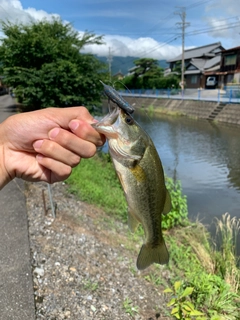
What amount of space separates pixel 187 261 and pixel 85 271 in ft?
6.31

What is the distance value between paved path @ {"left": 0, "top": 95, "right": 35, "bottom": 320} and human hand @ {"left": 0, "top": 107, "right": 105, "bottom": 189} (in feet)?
6.27

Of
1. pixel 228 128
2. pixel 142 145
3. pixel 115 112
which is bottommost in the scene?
pixel 228 128

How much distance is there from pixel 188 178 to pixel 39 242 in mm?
8100

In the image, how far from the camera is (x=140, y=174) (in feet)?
5.57

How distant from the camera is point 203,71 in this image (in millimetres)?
48562

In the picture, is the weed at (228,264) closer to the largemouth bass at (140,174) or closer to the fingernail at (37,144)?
the largemouth bass at (140,174)

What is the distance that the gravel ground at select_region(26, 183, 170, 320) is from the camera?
3.50m

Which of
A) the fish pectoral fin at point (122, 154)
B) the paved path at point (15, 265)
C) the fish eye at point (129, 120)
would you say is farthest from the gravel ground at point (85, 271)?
the fish eye at point (129, 120)

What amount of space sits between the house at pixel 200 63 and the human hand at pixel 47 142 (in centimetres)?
5015

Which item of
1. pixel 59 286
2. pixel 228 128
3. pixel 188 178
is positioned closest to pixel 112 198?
pixel 59 286

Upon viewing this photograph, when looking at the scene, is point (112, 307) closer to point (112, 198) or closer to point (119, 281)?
point (119, 281)

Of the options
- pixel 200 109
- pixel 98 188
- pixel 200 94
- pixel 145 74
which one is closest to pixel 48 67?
pixel 98 188

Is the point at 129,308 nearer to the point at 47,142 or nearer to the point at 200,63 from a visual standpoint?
the point at 47,142

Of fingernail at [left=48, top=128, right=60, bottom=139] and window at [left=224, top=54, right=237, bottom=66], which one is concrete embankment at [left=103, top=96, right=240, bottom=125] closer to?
window at [left=224, top=54, right=237, bottom=66]
